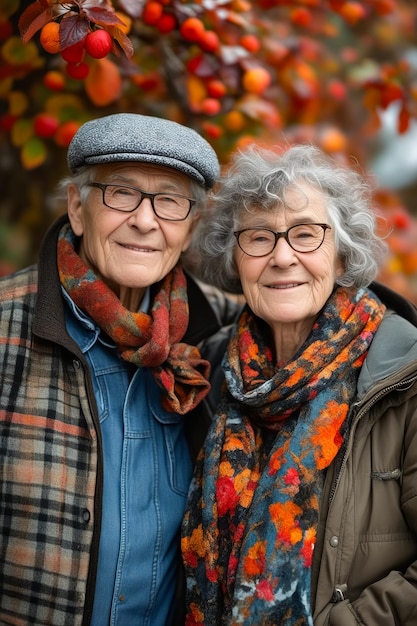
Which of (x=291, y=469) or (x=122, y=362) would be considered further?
(x=122, y=362)

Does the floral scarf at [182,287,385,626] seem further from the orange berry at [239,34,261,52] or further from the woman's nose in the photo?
the orange berry at [239,34,261,52]

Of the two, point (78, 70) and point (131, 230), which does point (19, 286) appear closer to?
point (131, 230)

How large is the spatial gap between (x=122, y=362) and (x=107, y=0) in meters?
1.15

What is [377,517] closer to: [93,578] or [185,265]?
[93,578]

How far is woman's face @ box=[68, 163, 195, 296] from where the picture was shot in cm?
221

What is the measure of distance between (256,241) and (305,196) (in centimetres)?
21

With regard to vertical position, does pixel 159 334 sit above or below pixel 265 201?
below

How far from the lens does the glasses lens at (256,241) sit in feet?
7.21

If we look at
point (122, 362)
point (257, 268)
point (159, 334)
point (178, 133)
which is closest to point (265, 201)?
point (257, 268)

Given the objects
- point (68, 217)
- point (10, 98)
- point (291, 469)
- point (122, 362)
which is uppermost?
point (10, 98)

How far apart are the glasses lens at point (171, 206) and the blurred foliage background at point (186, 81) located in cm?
45

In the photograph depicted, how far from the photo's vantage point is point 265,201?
2.18 m

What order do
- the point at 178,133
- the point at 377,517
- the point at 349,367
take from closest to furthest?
the point at 377,517 → the point at 349,367 → the point at 178,133

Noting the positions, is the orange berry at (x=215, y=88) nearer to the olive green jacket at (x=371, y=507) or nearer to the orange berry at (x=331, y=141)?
the orange berry at (x=331, y=141)
